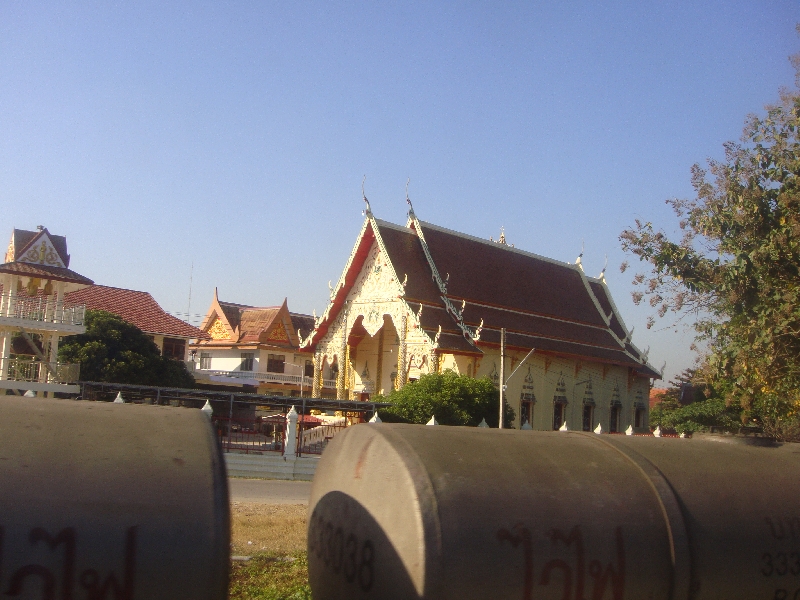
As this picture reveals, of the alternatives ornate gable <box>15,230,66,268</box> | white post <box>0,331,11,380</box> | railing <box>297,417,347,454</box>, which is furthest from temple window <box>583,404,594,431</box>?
white post <box>0,331,11,380</box>

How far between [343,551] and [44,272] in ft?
91.9

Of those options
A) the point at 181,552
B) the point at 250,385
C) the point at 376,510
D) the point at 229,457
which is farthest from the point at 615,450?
the point at 250,385

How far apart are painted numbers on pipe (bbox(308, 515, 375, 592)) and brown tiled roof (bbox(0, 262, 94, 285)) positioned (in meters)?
27.1

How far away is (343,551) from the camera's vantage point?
4168mm

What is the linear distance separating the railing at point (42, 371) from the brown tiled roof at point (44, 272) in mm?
3087

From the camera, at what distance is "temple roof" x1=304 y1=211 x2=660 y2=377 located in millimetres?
29250

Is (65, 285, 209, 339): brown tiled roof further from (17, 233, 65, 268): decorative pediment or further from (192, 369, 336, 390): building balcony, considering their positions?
(17, 233, 65, 268): decorative pediment

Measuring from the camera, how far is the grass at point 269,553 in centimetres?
709

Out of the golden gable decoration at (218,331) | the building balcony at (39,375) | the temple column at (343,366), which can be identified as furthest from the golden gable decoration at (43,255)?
the golden gable decoration at (218,331)

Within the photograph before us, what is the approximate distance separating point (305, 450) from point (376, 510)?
20072mm

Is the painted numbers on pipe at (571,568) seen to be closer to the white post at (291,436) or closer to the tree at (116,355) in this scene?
the white post at (291,436)

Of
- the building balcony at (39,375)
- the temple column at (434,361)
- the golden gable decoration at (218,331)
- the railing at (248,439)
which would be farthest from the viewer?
the golden gable decoration at (218,331)

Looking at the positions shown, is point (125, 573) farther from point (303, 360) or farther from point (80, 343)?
point (303, 360)

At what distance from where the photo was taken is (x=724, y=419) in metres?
35.8
